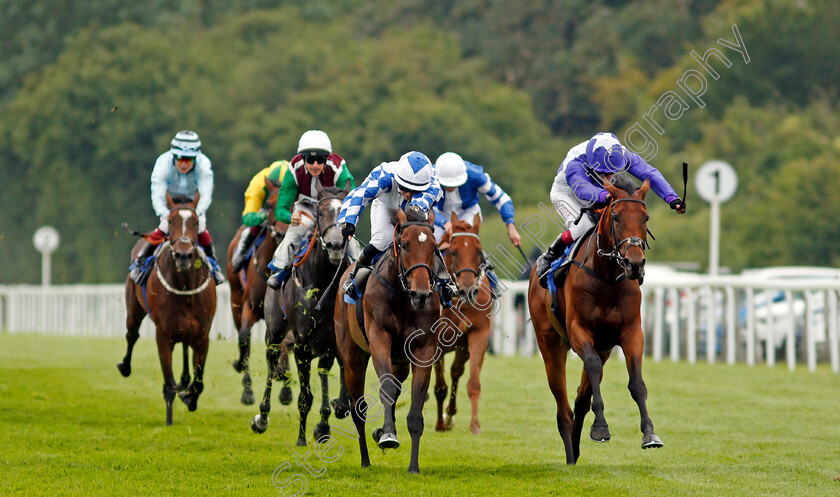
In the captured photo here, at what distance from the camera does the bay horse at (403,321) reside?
7.74 metres

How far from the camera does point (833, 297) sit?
52.9 ft

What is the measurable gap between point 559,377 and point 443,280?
1.33 meters

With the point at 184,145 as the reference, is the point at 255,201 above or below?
below

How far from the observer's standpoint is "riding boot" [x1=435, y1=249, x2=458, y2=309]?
8039 millimetres

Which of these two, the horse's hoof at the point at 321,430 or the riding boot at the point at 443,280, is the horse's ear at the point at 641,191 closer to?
the riding boot at the point at 443,280

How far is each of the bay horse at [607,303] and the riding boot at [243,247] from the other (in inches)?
164

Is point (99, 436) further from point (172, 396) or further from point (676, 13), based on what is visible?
point (676, 13)

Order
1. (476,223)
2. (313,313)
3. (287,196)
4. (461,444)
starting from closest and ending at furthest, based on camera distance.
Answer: (313,313) → (461,444) → (287,196) → (476,223)

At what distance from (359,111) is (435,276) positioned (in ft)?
109

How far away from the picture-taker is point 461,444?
31.8 ft

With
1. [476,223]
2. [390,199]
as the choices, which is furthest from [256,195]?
[390,199]

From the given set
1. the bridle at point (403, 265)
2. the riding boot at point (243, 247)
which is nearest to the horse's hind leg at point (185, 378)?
the riding boot at point (243, 247)

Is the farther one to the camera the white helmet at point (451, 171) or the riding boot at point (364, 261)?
the white helmet at point (451, 171)

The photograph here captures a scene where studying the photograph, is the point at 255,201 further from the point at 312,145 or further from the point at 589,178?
the point at 589,178
